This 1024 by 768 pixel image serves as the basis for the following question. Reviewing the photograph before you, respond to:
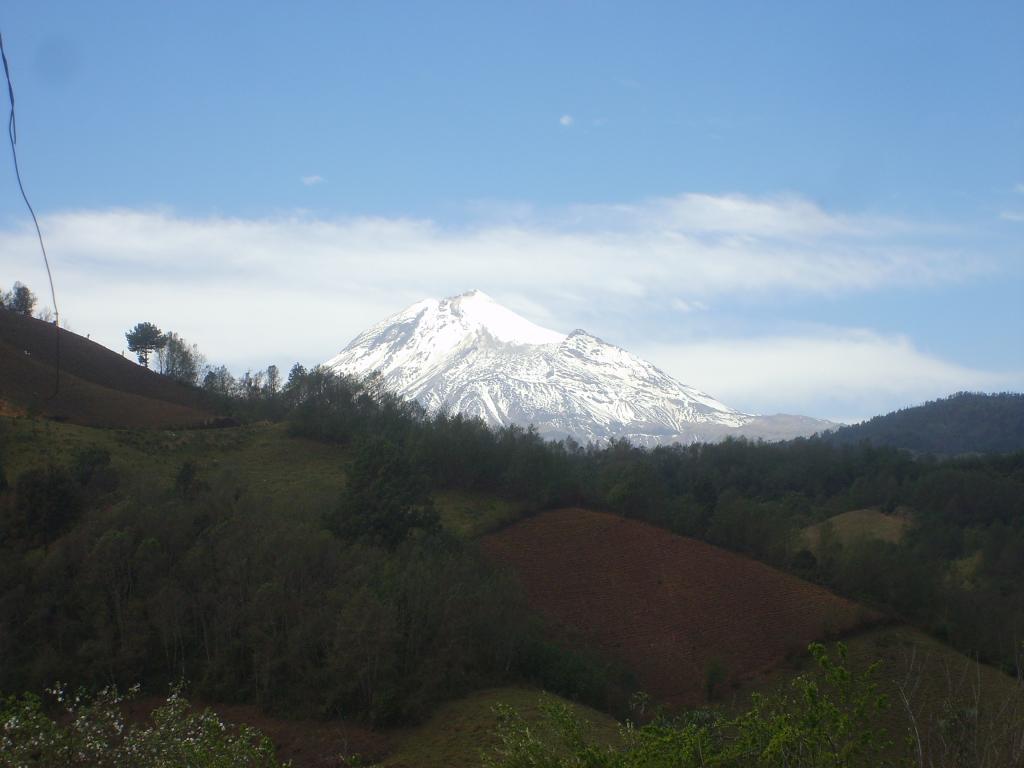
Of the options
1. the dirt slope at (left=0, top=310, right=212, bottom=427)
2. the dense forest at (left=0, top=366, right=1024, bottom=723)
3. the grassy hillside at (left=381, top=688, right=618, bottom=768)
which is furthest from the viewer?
the dirt slope at (left=0, top=310, right=212, bottom=427)

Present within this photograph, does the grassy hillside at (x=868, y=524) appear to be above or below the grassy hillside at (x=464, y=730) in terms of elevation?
above

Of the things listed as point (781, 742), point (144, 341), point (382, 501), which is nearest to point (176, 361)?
point (144, 341)

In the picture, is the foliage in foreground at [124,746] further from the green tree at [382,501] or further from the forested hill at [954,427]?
the forested hill at [954,427]

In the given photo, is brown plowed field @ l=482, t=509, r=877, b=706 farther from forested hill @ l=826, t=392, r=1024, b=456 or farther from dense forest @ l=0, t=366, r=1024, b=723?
forested hill @ l=826, t=392, r=1024, b=456

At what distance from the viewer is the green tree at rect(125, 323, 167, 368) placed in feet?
267

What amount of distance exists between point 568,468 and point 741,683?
2245 cm

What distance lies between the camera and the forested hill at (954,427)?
479 ft

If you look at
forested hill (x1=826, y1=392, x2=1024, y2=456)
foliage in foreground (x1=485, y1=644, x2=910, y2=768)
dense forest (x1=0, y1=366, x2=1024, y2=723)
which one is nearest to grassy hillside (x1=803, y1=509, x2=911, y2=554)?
dense forest (x1=0, y1=366, x2=1024, y2=723)

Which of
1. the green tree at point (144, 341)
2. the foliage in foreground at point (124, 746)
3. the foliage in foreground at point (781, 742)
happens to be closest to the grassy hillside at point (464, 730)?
the foliage in foreground at point (124, 746)

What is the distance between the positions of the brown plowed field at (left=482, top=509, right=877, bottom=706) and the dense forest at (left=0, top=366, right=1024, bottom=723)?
2576mm

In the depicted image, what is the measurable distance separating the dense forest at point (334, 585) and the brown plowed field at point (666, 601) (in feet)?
8.45

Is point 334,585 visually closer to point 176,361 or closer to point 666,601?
point 666,601

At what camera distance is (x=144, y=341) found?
8156 centimetres

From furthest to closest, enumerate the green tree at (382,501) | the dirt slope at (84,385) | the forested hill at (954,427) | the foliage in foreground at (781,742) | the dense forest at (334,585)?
the forested hill at (954,427), the dirt slope at (84,385), the green tree at (382,501), the dense forest at (334,585), the foliage in foreground at (781,742)
